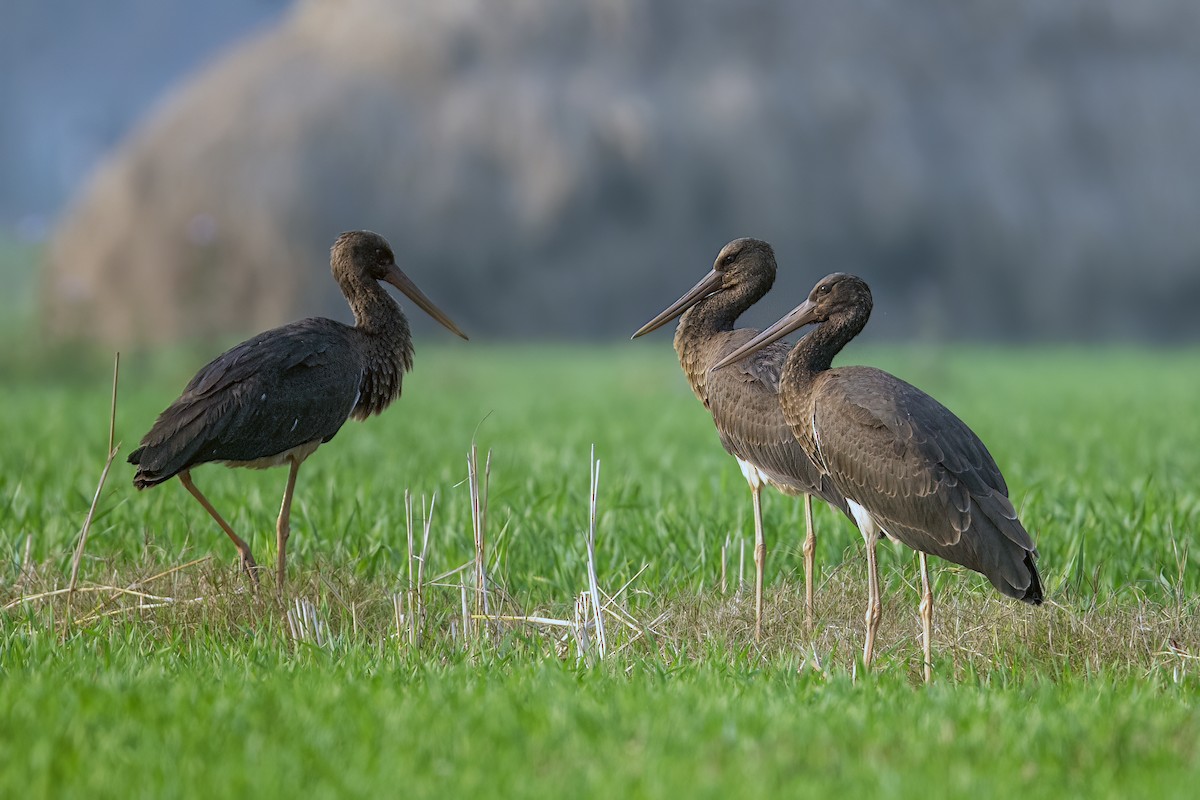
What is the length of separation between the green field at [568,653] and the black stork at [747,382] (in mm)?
332

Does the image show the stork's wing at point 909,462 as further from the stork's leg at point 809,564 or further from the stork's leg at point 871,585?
the stork's leg at point 809,564

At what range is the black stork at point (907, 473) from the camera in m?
4.34

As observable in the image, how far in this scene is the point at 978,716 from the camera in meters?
3.65

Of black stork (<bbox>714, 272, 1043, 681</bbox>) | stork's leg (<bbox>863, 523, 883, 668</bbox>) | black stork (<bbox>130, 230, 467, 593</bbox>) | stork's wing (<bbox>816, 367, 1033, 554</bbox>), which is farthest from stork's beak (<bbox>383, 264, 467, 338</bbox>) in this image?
stork's leg (<bbox>863, 523, 883, 668</bbox>)

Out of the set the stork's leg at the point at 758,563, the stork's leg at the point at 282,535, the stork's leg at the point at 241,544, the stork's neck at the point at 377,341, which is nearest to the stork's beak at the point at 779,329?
the stork's leg at the point at 758,563

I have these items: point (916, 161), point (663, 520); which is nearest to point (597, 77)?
point (916, 161)

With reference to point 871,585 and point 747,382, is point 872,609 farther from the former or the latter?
point 747,382

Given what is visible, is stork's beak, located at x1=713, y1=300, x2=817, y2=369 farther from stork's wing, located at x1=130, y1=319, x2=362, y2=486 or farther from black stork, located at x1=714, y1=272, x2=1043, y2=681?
stork's wing, located at x1=130, y1=319, x2=362, y2=486

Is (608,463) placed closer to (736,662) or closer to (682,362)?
(682,362)

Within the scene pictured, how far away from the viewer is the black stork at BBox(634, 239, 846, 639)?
5.07 m

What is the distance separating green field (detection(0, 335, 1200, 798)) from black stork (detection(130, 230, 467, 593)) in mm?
376

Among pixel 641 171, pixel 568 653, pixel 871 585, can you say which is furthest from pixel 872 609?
pixel 641 171

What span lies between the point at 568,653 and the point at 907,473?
1253 mm

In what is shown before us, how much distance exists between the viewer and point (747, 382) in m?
5.27
